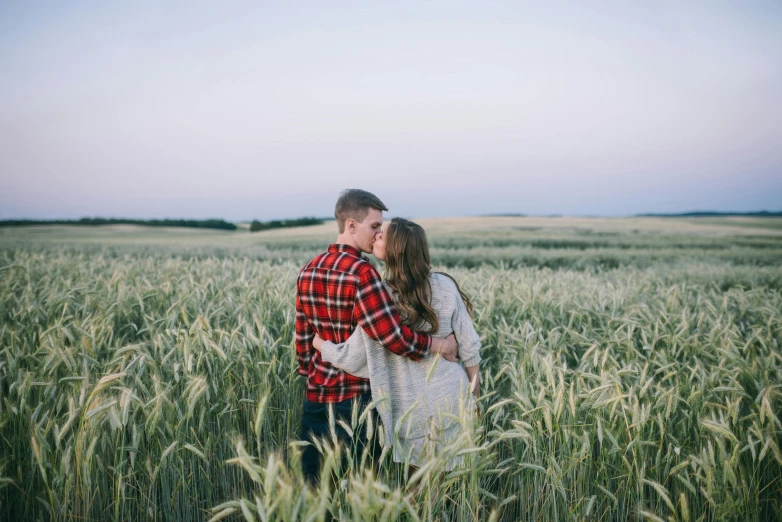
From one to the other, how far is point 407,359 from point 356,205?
0.78 m

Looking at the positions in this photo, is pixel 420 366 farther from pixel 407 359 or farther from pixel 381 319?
pixel 381 319

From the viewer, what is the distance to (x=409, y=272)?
6.26ft

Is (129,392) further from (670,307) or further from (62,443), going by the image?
(670,307)

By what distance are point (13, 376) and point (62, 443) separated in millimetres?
628

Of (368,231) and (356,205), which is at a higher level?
(356,205)

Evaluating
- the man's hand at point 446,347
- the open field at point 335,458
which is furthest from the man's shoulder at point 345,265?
the open field at point 335,458

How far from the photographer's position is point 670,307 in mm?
4465

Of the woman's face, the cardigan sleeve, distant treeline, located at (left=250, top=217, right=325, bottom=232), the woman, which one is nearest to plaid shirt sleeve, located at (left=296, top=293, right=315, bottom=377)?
the woman

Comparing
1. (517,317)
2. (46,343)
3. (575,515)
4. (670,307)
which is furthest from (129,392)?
(670,307)

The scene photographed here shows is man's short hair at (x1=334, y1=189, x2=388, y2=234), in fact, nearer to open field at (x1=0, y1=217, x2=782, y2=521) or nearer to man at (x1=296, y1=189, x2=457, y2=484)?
man at (x1=296, y1=189, x2=457, y2=484)

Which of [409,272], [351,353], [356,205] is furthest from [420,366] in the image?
[356,205]

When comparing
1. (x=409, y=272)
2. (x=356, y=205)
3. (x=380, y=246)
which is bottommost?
(x=409, y=272)

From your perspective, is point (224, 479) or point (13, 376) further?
point (13, 376)

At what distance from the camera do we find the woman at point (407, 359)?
74.7 inches
